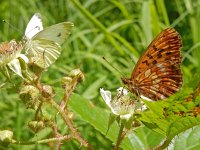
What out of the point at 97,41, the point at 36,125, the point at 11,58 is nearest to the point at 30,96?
the point at 36,125

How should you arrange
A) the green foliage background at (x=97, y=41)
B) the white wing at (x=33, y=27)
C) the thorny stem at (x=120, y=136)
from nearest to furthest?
the thorny stem at (x=120, y=136), the white wing at (x=33, y=27), the green foliage background at (x=97, y=41)

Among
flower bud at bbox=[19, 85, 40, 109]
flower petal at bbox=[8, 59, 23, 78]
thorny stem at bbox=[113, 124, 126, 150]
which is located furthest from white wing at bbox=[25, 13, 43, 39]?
thorny stem at bbox=[113, 124, 126, 150]

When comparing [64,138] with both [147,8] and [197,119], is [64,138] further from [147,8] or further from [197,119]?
[147,8]

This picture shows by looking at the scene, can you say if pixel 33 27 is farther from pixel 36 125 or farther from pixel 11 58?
pixel 36 125

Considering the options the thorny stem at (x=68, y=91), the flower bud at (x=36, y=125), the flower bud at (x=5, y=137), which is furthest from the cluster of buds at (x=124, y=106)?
the flower bud at (x=5, y=137)

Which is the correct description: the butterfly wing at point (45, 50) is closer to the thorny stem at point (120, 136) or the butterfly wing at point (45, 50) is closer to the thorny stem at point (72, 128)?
the thorny stem at point (72, 128)

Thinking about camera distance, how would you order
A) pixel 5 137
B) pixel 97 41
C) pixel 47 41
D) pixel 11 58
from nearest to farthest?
pixel 5 137 → pixel 11 58 → pixel 47 41 → pixel 97 41

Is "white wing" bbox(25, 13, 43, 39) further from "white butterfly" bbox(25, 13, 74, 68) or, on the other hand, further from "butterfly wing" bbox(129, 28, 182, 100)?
"butterfly wing" bbox(129, 28, 182, 100)
